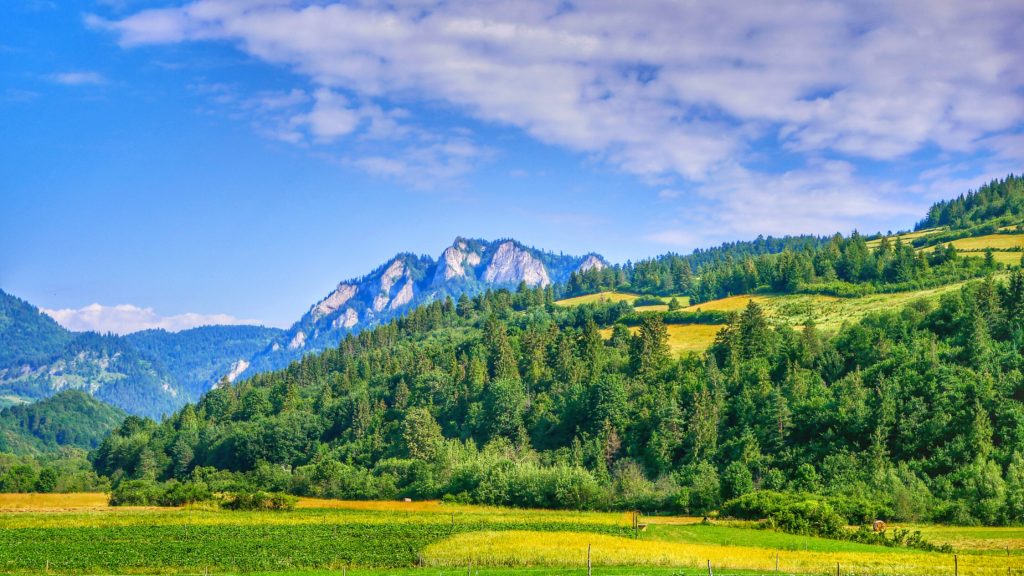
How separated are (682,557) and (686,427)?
69.4m

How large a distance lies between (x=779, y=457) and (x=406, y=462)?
61.4 metres

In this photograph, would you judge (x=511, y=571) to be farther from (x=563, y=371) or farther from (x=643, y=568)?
(x=563, y=371)

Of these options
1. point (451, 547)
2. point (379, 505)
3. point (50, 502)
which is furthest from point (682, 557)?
point (50, 502)

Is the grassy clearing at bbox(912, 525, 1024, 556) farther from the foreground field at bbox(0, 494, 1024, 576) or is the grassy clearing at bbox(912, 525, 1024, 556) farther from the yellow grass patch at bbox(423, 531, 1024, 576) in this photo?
the yellow grass patch at bbox(423, 531, 1024, 576)

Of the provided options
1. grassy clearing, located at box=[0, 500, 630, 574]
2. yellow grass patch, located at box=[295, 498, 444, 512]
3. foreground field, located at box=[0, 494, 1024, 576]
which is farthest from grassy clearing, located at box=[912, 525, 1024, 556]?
yellow grass patch, located at box=[295, 498, 444, 512]

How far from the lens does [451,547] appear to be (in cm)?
6378

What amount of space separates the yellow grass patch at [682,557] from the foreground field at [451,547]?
89mm

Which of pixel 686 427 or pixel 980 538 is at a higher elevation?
pixel 686 427

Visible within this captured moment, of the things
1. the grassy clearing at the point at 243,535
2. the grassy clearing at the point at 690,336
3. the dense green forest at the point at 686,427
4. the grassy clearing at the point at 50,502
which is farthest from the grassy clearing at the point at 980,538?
the grassy clearing at the point at 50,502

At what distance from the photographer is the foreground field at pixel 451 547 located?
A: 54.6m

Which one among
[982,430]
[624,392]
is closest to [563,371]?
[624,392]

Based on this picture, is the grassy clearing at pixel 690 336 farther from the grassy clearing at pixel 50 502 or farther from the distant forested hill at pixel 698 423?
the grassy clearing at pixel 50 502

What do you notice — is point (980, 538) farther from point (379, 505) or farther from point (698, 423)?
point (379, 505)

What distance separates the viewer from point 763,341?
143875 mm
